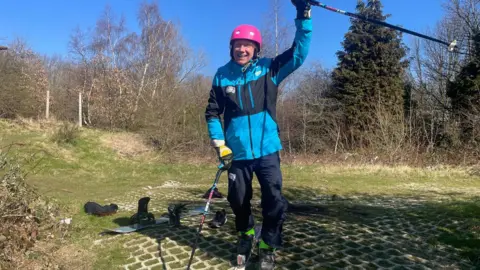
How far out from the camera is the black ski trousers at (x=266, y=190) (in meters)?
3.49

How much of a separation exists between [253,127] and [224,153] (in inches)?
14.3

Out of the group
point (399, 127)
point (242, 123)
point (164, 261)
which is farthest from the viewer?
point (399, 127)

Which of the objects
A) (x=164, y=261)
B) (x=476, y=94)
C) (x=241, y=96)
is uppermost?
(x=476, y=94)

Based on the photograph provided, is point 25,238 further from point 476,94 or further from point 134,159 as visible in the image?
point 476,94

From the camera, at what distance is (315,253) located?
4.04 meters

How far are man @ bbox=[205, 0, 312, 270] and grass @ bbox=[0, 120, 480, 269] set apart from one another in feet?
5.18

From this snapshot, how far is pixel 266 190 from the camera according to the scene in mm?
3492

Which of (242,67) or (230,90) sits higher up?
(242,67)

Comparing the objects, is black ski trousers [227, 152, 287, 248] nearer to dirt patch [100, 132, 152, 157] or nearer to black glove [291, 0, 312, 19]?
black glove [291, 0, 312, 19]

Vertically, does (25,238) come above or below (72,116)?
below

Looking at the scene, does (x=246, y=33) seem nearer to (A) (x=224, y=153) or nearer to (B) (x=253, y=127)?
(B) (x=253, y=127)

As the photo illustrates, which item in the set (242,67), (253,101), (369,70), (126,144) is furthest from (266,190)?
(369,70)

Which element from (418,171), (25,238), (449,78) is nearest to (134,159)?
(418,171)

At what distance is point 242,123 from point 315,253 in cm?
163
